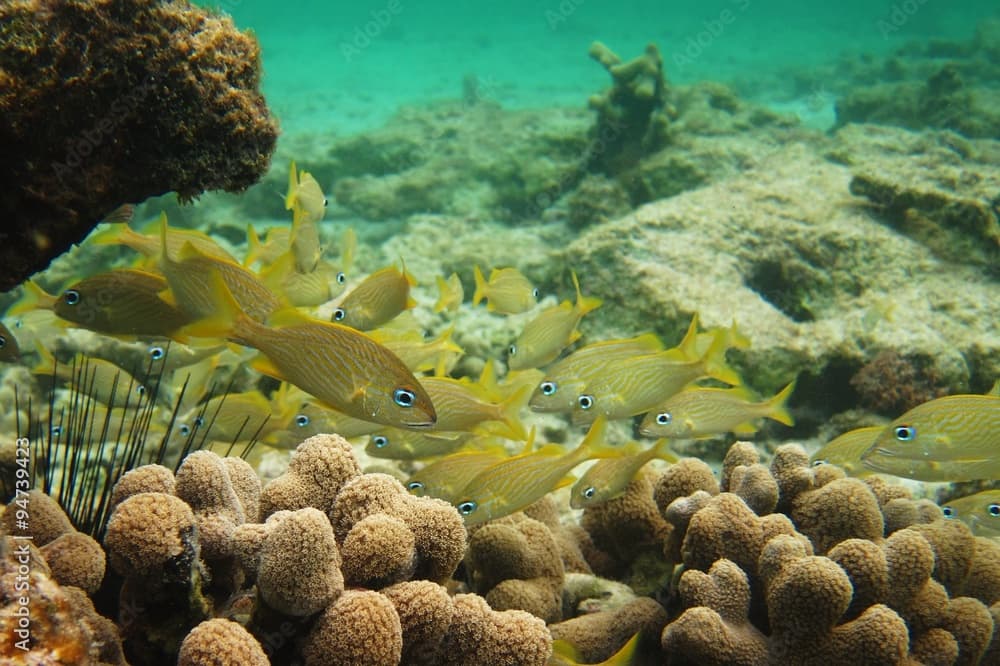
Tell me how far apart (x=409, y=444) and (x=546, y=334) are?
154 centimetres

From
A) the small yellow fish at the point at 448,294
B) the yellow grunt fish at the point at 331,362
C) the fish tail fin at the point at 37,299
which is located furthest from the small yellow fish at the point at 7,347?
the small yellow fish at the point at 448,294

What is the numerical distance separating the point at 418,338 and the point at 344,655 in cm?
283

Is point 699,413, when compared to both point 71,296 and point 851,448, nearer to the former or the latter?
point 851,448

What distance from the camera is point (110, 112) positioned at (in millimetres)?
2596

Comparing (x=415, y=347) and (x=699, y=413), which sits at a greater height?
(x=415, y=347)

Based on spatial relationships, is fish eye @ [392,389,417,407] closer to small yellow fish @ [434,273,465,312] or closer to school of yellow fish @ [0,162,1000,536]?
school of yellow fish @ [0,162,1000,536]

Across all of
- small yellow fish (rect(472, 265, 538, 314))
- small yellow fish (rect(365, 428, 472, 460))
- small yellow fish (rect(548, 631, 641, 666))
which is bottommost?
small yellow fish (rect(548, 631, 641, 666))

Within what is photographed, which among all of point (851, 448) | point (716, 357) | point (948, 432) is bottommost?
point (851, 448)

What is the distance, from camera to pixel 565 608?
3.29 meters

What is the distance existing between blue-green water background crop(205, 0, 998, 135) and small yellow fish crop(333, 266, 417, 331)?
1292 centimetres

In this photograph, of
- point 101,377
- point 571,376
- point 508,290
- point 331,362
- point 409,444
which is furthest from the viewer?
point 508,290

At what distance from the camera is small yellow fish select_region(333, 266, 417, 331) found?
4242 mm

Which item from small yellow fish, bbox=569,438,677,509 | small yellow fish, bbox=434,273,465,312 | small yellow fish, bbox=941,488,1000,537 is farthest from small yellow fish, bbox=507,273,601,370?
small yellow fish, bbox=941,488,1000,537

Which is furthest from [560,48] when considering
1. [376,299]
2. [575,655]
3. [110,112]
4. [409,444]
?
[575,655]
